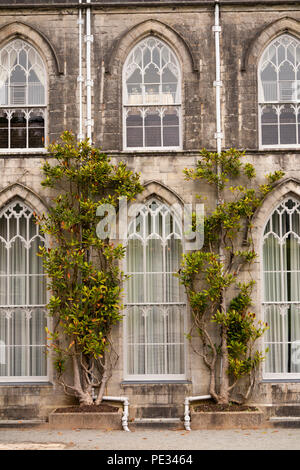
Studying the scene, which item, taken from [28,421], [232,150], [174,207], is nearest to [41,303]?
[28,421]

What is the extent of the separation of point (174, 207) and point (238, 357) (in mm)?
3259

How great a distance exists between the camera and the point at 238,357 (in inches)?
461

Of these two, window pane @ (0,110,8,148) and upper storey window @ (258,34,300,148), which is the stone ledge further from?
upper storey window @ (258,34,300,148)

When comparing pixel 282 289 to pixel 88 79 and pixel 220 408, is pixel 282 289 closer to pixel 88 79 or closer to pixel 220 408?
pixel 220 408

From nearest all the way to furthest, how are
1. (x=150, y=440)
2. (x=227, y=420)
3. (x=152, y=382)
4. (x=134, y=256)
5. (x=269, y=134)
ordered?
(x=150, y=440) → (x=227, y=420) → (x=152, y=382) → (x=134, y=256) → (x=269, y=134)

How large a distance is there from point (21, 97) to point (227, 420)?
7.75 meters

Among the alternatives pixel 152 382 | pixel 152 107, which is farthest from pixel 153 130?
pixel 152 382

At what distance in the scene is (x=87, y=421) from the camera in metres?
10.9

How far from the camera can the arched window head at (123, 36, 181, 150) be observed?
12469mm

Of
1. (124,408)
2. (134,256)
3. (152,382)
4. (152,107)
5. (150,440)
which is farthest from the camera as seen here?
(152,107)

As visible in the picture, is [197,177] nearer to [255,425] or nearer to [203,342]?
[203,342]

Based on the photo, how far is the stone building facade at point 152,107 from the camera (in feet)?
39.7

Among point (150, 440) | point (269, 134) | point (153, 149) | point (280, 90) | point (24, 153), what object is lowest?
point (150, 440)

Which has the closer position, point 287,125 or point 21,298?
point 21,298
